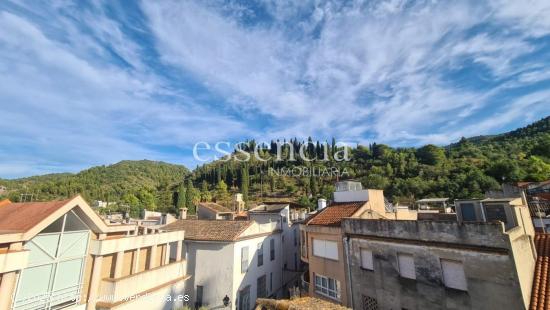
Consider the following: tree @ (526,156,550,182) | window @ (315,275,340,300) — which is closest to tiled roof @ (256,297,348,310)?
window @ (315,275,340,300)

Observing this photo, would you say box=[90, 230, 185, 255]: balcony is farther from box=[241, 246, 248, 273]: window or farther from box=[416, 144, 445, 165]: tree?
box=[416, 144, 445, 165]: tree

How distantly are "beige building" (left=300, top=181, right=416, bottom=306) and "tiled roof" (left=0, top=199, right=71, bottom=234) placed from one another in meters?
14.9

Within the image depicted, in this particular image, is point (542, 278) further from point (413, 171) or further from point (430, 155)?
point (430, 155)

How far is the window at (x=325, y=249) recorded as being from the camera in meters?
17.4

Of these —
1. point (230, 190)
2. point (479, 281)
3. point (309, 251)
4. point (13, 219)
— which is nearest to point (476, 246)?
point (479, 281)

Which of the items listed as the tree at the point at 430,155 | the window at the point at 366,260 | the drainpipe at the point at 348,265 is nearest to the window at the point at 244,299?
the drainpipe at the point at 348,265

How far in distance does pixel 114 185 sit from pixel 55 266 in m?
145

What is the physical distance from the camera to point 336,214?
19.5 metres

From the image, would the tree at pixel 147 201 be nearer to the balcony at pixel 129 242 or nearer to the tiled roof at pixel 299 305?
the balcony at pixel 129 242

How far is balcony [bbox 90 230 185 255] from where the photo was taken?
512 inches

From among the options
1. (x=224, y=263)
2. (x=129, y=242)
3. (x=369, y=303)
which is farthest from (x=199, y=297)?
(x=369, y=303)

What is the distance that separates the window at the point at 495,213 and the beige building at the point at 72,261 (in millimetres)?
18910

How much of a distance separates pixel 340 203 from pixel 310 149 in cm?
11312

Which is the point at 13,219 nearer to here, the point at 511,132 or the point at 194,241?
the point at 194,241
